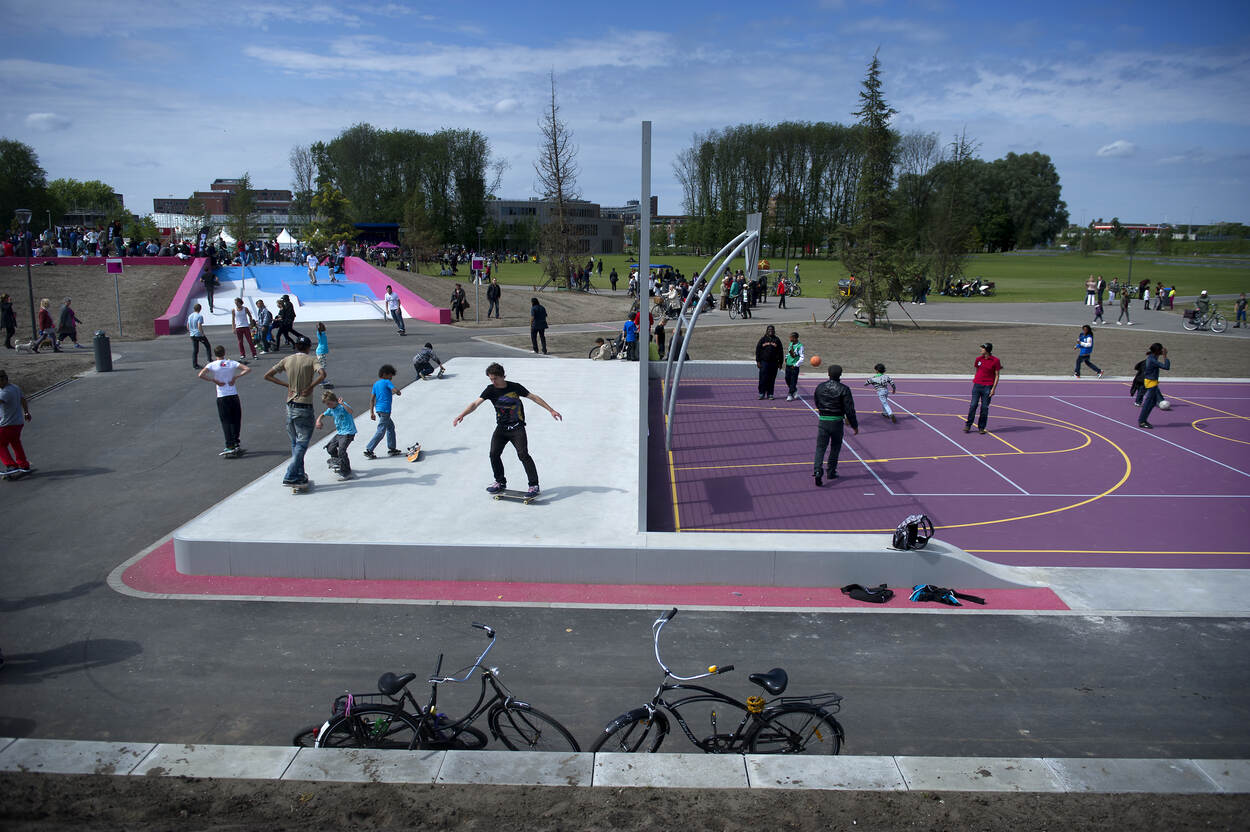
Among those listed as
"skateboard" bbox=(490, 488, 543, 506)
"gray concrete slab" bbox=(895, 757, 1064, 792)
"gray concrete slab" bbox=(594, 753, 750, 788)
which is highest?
"skateboard" bbox=(490, 488, 543, 506)

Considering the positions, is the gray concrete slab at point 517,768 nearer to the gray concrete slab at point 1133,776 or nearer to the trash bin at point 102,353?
the gray concrete slab at point 1133,776

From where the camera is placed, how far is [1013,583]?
398 inches

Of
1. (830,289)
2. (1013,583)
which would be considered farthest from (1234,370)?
(830,289)

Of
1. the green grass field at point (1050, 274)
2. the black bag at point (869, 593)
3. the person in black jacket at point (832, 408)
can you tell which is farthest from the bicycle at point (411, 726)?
the green grass field at point (1050, 274)

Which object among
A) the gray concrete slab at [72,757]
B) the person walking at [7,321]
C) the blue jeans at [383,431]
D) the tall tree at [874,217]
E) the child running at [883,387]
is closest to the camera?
the gray concrete slab at [72,757]

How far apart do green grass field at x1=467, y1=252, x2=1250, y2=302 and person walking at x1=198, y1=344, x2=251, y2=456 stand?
4329cm

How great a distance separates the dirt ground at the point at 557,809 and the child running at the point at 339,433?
24.4ft

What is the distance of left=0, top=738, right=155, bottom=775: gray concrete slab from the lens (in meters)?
5.46

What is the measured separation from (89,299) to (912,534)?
36856 millimetres

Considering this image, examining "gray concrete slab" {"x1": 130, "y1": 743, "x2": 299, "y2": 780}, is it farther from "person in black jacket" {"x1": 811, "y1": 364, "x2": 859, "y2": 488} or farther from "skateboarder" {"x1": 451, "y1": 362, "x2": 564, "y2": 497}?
"person in black jacket" {"x1": 811, "y1": 364, "x2": 859, "y2": 488}

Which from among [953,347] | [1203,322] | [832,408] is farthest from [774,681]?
[1203,322]

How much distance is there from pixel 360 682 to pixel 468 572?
2495 mm

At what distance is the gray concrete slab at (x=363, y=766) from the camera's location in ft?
17.3

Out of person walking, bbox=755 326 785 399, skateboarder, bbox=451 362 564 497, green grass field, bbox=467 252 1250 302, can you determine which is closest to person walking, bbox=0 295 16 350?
skateboarder, bbox=451 362 564 497
